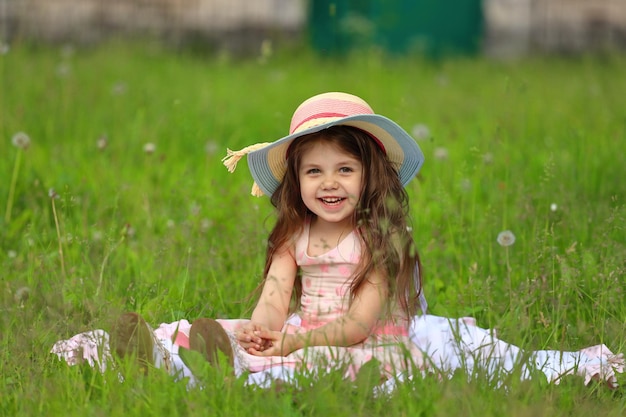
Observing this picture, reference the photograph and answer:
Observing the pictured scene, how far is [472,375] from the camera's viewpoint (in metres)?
2.69

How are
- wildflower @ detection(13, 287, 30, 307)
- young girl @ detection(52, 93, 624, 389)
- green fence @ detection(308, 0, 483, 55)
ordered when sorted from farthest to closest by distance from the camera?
green fence @ detection(308, 0, 483, 55) → wildflower @ detection(13, 287, 30, 307) → young girl @ detection(52, 93, 624, 389)

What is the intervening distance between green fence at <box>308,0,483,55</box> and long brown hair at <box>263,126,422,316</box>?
6.96 m

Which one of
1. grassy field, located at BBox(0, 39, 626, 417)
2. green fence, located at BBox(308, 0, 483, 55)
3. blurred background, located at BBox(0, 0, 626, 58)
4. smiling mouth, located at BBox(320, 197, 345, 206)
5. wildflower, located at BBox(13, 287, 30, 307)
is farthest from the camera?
green fence, located at BBox(308, 0, 483, 55)

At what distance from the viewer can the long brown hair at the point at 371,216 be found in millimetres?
3062

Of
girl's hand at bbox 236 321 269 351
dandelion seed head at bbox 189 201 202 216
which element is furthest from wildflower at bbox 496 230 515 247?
dandelion seed head at bbox 189 201 202 216

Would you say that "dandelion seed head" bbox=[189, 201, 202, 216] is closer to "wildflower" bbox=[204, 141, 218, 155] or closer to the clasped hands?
"wildflower" bbox=[204, 141, 218, 155]

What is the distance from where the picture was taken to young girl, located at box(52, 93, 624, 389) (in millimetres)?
2889

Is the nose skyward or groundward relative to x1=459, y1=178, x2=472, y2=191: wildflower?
skyward

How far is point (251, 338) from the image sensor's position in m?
3.03

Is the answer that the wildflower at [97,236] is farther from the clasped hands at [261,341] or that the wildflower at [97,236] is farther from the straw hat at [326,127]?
the clasped hands at [261,341]

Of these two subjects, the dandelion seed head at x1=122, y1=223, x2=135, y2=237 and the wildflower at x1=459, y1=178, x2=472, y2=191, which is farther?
the wildflower at x1=459, y1=178, x2=472, y2=191

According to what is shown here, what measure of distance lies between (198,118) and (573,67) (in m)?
4.83

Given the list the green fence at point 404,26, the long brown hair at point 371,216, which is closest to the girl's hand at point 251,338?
the long brown hair at point 371,216

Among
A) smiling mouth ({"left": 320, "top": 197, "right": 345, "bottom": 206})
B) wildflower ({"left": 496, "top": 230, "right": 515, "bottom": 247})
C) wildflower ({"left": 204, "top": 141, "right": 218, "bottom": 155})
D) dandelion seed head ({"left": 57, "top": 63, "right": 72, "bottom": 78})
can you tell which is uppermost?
dandelion seed head ({"left": 57, "top": 63, "right": 72, "bottom": 78})
